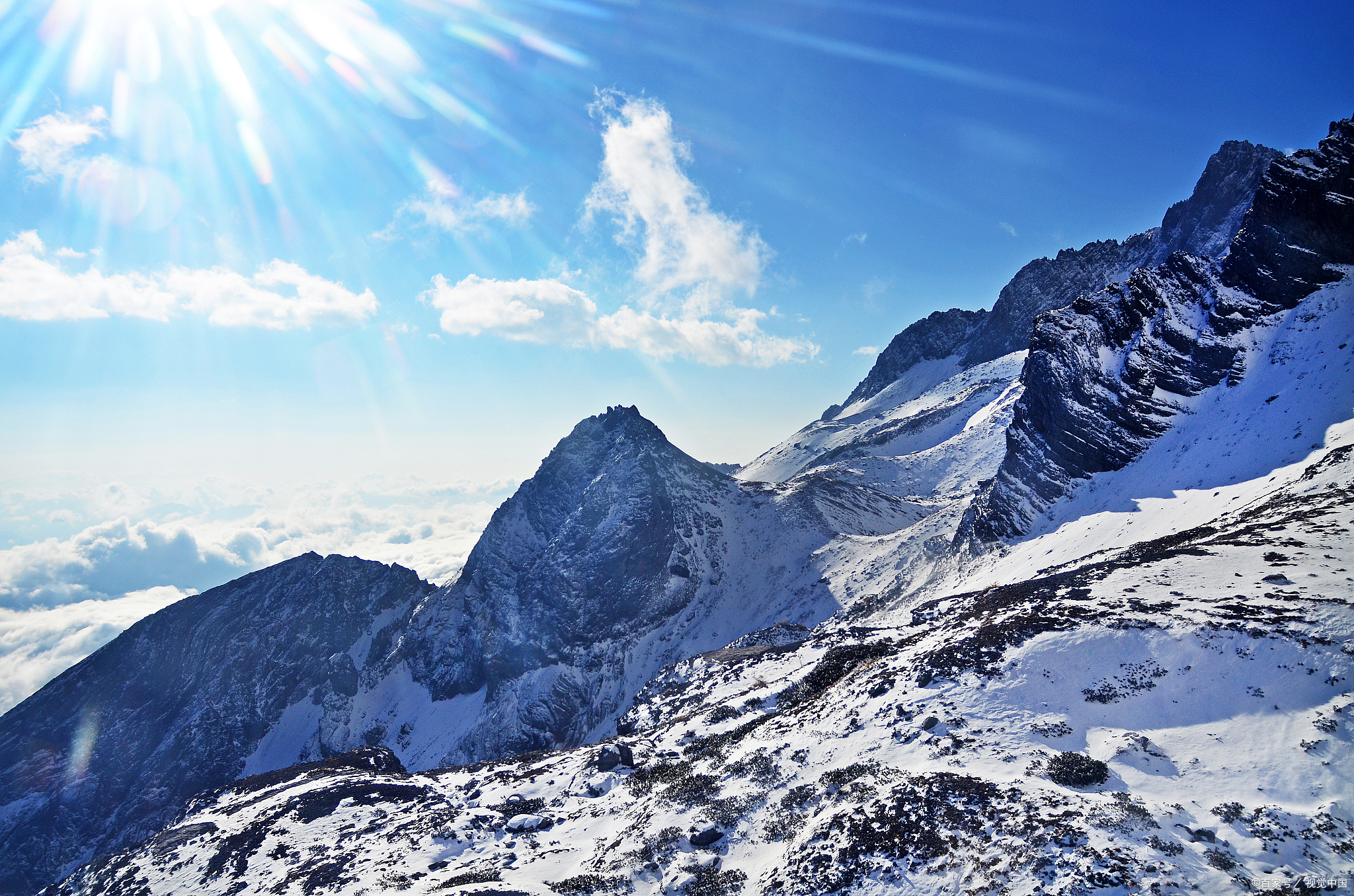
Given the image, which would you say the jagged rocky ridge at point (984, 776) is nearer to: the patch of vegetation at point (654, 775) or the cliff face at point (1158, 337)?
the patch of vegetation at point (654, 775)

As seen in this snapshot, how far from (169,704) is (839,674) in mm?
136671

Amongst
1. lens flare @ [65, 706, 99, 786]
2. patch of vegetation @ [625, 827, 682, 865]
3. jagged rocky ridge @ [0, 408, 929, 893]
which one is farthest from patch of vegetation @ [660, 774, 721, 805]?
lens flare @ [65, 706, 99, 786]

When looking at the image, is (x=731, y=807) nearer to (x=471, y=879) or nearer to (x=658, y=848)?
(x=658, y=848)

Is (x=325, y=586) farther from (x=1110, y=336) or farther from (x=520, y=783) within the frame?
(x=1110, y=336)

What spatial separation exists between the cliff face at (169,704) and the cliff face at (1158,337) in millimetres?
123945

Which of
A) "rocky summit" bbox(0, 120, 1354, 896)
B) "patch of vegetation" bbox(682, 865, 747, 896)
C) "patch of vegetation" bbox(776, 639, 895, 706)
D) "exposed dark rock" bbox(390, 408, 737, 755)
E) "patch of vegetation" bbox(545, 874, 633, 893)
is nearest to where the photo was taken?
"rocky summit" bbox(0, 120, 1354, 896)

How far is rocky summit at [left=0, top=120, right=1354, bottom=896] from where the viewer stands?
21484mm

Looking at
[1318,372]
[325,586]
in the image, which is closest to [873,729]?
[1318,372]

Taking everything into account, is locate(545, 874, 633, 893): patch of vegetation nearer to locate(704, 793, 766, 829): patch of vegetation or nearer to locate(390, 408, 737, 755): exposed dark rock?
locate(704, 793, 766, 829): patch of vegetation

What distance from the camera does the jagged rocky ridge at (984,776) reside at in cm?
1881

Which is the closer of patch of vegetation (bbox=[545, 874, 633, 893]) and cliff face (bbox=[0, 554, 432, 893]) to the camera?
patch of vegetation (bbox=[545, 874, 633, 893])

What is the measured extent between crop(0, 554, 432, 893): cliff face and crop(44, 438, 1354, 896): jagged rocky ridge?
77.3m

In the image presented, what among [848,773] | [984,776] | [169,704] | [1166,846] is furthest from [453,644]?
[1166,846]

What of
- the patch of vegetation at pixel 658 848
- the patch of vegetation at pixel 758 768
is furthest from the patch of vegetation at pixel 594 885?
the patch of vegetation at pixel 758 768
